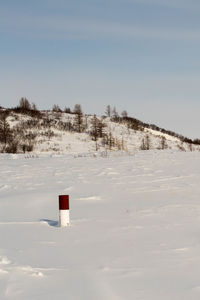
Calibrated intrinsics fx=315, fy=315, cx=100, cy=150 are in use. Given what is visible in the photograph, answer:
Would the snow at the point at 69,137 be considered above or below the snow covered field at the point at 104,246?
above

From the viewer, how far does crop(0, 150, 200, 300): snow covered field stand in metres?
2.46

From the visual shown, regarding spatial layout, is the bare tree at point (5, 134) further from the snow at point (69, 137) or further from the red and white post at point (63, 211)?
the red and white post at point (63, 211)

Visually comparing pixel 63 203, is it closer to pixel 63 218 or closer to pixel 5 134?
pixel 63 218

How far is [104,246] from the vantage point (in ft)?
11.9

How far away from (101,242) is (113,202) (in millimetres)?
2546

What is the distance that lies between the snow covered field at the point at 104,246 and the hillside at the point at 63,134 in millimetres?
29807

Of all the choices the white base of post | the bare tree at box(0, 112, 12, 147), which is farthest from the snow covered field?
the bare tree at box(0, 112, 12, 147)

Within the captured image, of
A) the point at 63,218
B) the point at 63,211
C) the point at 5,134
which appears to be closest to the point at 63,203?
the point at 63,211

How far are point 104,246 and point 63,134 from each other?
45530 millimetres

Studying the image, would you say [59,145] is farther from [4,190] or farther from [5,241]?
[5,241]

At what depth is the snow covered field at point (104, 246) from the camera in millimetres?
2457

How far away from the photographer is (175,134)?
92.1 metres

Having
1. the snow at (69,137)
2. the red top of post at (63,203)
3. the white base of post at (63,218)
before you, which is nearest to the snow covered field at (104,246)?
the white base of post at (63,218)

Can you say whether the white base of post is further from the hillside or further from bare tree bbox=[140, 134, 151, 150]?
bare tree bbox=[140, 134, 151, 150]
